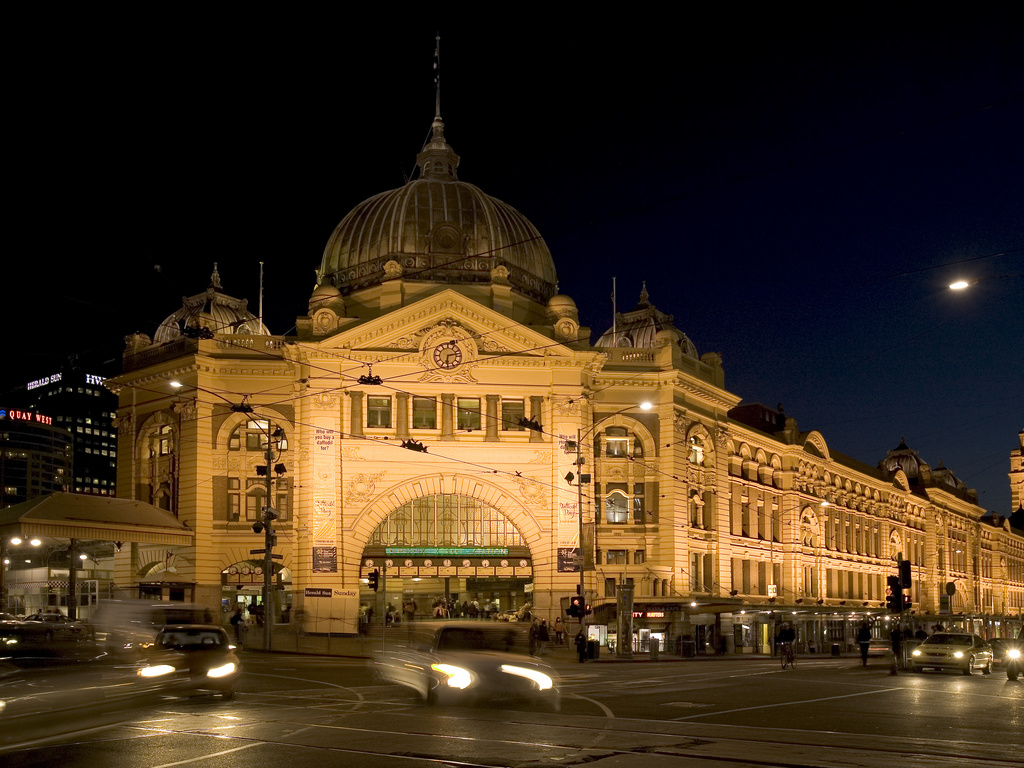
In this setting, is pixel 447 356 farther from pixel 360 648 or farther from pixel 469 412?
pixel 360 648

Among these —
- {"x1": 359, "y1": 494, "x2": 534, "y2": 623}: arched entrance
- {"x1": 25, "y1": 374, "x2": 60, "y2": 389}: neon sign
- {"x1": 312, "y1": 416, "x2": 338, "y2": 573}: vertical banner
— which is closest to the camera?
{"x1": 312, "y1": 416, "x2": 338, "y2": 573}: vertical banner

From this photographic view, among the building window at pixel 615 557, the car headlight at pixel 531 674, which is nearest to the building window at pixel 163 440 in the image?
the building window at pixel 615 557

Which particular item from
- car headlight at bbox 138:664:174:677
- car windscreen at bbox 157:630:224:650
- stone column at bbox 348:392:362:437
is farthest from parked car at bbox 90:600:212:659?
stone column at bbox 348:392:362:437

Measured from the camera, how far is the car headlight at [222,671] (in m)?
23.0

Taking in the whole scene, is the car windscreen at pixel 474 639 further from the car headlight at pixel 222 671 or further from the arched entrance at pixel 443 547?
the arched entrance at pixel 443 547

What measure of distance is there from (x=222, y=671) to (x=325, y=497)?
34268mm

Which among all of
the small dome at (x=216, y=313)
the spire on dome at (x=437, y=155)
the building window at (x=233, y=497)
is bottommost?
the building window at (x=233, y=497)

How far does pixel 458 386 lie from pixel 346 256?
13.8 m

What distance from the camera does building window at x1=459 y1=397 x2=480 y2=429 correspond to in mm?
59938

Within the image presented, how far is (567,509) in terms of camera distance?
59.2 m

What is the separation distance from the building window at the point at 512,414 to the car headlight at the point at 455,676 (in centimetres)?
3713

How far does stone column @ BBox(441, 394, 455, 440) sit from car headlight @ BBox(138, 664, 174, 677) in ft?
128

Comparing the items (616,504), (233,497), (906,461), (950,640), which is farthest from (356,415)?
(906,461)

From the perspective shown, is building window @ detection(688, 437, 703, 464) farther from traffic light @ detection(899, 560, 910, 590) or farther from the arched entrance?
traffic light @ detection(899, 560, 910, 590)
